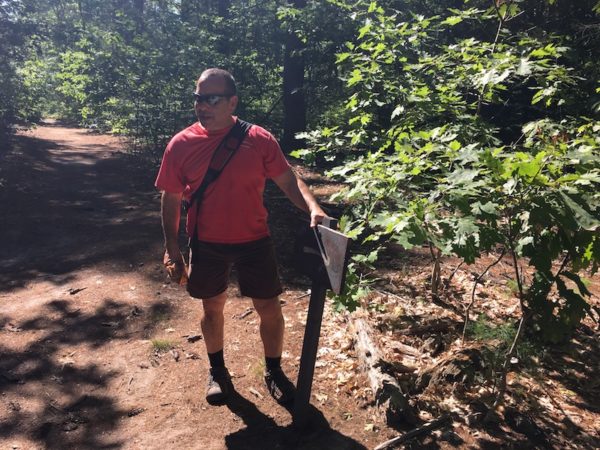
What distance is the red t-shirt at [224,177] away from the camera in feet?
9.83

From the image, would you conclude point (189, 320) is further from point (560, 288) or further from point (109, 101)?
point (109, 101)

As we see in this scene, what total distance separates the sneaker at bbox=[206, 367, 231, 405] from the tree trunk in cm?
860

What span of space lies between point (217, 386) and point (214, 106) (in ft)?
6.85

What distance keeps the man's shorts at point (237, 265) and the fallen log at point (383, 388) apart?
106 cm

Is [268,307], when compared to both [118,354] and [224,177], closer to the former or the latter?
[224,177]

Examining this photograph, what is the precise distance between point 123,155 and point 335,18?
385 inches

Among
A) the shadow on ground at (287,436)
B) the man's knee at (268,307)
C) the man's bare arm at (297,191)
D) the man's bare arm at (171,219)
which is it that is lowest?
the shadow on ground at (287,436)

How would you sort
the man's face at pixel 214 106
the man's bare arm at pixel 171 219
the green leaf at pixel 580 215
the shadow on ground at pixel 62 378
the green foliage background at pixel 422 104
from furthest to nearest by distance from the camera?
the shadow on ground at pixel 62 378 → the man's bare arm at pixel 171 219 → the man's face at pixel 214 106 → the green foliage background at pixel 422 104 → the green leaf at pixel 580 215

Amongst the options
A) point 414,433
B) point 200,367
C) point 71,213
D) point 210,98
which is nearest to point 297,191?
point 210,98

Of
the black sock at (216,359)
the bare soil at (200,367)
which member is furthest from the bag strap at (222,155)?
the black sock at (216,359)

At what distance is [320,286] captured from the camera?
2729 mm

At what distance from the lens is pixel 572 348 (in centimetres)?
413

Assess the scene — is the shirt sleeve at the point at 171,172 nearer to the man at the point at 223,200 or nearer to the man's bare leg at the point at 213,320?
the man at the point at 223,200

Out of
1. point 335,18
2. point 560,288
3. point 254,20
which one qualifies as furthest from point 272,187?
point 560,288
